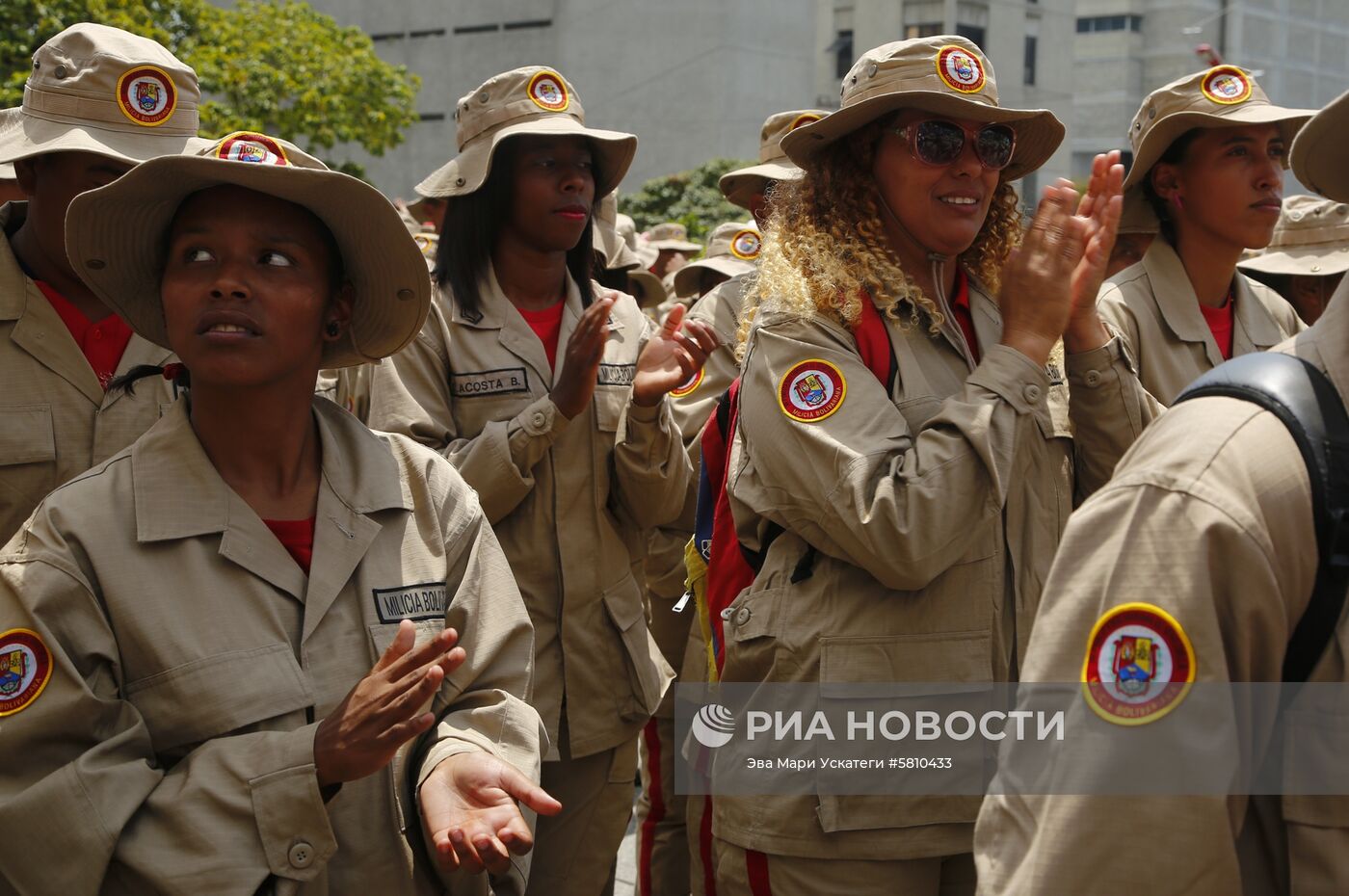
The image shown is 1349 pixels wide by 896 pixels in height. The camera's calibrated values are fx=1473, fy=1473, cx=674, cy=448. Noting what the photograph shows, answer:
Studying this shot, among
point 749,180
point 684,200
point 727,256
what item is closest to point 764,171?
point 749,180

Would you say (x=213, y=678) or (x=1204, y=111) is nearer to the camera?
(x=213, y=678)

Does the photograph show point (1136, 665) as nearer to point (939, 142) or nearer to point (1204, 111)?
point (939, 142)

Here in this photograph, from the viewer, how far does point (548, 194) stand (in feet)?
15.8

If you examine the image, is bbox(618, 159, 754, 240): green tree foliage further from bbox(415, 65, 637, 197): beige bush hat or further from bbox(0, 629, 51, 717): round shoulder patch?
bbox(0, 629, 51, 717): round shoulder patch

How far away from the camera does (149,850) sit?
96.6 inches

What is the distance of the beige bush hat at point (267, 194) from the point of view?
9.04ft

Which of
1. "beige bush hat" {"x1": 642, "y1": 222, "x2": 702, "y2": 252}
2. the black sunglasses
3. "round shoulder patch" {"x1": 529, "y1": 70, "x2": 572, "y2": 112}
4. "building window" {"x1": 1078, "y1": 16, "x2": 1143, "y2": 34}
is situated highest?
the black sunglasses

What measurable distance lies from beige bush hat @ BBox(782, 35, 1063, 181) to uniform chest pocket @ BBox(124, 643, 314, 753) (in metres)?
1.83

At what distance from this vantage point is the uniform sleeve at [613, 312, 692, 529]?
4.38 m

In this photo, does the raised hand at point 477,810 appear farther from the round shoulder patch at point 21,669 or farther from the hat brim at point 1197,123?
the hat brim at point 1197,123

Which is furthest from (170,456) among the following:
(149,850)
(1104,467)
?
(1104,467)

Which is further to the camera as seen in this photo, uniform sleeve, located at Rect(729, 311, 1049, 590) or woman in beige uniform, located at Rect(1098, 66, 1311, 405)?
woman in beige uniform, located at Rect(1098, 66, 1311, 405)

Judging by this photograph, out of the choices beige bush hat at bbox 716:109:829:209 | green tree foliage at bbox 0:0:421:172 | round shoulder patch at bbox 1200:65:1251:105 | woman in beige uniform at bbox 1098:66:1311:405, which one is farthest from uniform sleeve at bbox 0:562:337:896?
green tree foliage at bbox 0:0:421:172

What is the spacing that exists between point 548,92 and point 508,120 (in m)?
0.17
